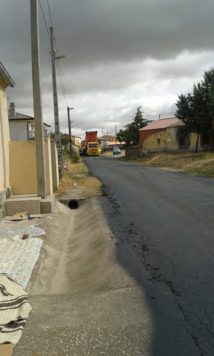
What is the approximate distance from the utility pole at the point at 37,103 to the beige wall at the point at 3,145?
95cm

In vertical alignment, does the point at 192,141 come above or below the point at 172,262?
below

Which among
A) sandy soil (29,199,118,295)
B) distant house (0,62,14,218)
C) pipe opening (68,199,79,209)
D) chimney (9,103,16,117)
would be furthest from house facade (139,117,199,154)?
sandy soil (29,199,118,295)

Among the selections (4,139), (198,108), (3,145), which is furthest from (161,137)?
(3,145)

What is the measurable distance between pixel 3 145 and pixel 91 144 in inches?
2430

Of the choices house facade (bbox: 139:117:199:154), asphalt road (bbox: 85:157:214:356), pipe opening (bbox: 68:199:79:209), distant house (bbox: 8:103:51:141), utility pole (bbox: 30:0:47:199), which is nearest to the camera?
asphalt road (bbox: 85:157:214:356)

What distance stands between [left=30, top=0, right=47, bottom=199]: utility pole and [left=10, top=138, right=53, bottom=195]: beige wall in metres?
0.90

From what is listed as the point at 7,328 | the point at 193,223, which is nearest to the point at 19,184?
the point at 193,223

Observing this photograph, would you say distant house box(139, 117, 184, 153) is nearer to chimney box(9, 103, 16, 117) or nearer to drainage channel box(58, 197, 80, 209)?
chimney box(9, 103, 16, 117)

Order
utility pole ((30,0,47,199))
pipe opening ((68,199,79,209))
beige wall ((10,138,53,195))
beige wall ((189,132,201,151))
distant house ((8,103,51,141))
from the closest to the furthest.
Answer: utility pole ((30,0,47,199)) < beige wall ((10,138,53,195)) < pipe opening ((68,199,79,209)) < distant house ((8,103,51,141)) < beige wall ((189,132,201,151))

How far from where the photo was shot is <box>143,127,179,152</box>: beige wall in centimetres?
5984

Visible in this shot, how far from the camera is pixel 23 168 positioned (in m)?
14.6

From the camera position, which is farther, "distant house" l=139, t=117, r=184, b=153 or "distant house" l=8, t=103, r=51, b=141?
"distant house" l=139, t=117, r=184, b=153

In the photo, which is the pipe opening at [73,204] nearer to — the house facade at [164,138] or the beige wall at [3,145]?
the beige wall at [3,145]

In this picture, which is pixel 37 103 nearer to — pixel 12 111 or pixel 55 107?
pixel 55 107
